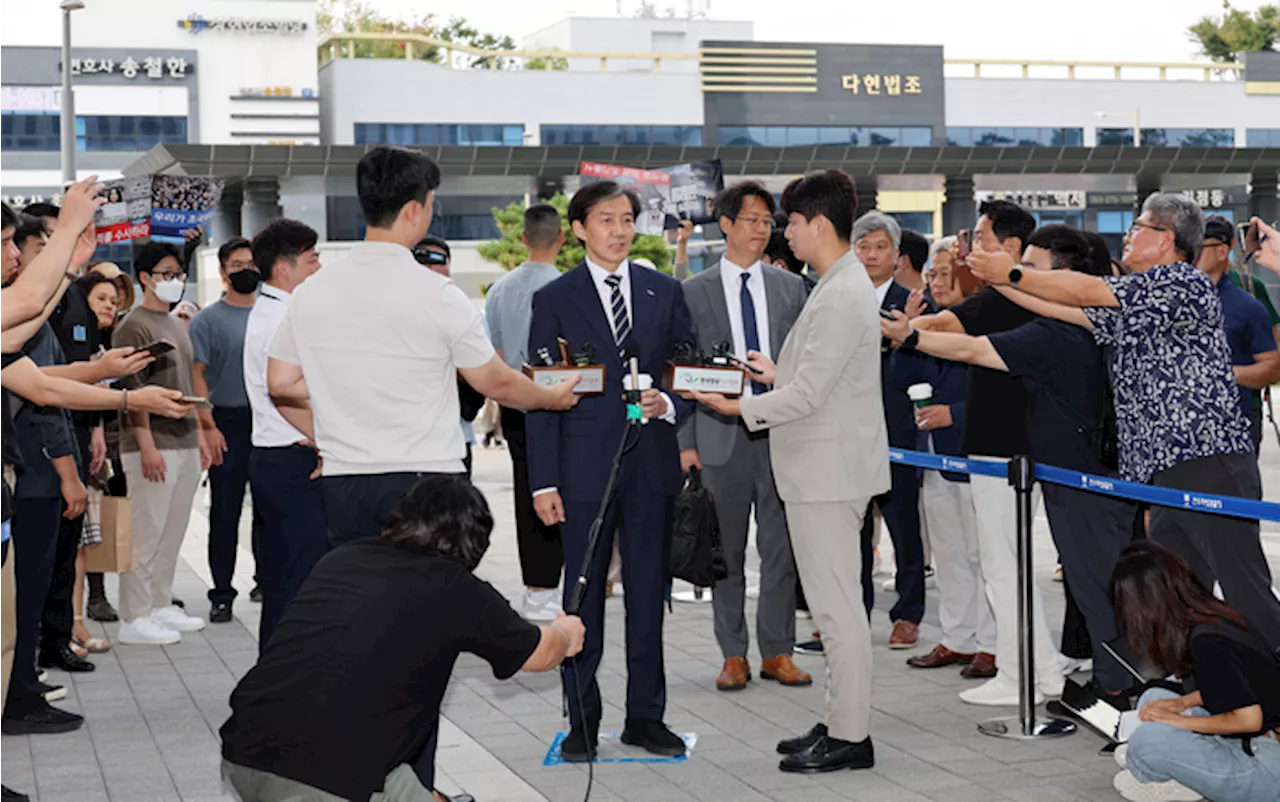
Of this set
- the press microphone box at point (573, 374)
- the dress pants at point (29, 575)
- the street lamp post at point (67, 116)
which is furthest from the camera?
the street lamp post at point (67, 116)

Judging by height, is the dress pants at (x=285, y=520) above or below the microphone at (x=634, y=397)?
below

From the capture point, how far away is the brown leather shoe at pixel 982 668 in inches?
310

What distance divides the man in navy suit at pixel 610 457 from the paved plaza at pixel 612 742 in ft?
0.90

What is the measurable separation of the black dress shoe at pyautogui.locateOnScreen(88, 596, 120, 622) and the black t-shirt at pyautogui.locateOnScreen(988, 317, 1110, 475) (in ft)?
20.0

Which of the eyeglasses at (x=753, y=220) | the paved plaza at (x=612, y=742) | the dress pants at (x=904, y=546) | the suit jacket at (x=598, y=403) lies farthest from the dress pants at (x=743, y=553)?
the suit jacket at (x=598, y=403)

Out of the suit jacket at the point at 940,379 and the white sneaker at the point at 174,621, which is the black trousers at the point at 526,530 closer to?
the white sneaker at the point at 174,621

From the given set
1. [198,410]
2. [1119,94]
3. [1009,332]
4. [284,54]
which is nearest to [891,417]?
[1009,332]

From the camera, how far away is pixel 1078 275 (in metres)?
5.92

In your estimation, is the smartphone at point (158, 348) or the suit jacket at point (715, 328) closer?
the smartphone at point (158, 348)

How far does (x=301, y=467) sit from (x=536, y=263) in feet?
9.48

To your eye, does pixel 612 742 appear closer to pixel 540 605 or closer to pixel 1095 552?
pixel 1095 552

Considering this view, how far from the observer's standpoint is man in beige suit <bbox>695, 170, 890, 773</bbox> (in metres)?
6.25

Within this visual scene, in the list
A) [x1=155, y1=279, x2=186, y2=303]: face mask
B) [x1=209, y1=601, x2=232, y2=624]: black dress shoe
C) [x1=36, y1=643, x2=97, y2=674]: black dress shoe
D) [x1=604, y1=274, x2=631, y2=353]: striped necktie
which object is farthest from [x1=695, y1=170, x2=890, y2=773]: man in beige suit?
[x1=209, y1=601, x2=232, y2=624]: black dress shoe

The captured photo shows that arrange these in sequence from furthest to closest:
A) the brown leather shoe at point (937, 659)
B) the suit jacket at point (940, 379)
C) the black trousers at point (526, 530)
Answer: the black trousers at point (526, 530) → the suit jacket at point (940, 379) → the brown leather shoe at point (937, 659)
